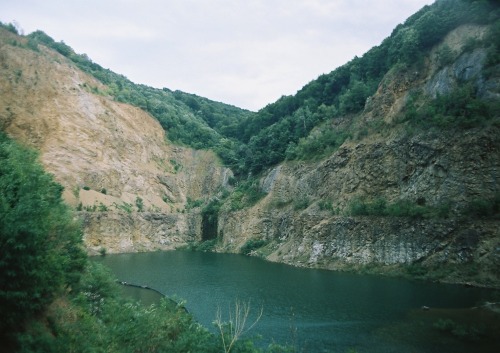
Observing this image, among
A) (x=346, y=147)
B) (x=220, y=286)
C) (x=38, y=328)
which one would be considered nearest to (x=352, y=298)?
(x=220, y=286)

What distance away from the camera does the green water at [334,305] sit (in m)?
18.2

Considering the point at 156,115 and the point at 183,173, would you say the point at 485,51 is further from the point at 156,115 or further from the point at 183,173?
the point at 156,115

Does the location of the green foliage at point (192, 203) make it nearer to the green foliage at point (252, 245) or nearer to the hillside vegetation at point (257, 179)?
the hillside vegetation at point (257, 179)

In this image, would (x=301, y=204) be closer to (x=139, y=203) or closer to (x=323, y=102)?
(x=323, y=102)

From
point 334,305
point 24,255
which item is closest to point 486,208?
point 334,305

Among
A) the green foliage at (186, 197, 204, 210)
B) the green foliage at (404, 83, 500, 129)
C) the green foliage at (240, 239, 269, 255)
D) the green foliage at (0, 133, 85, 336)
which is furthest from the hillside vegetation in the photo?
the green foliage at (186, 197, 204, 210)

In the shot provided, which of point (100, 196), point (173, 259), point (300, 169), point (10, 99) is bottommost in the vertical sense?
point (173, 259)

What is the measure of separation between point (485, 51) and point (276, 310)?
32154 mm

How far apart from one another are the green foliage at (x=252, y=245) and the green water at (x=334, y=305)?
1311cm

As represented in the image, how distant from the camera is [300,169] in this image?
55.3 m

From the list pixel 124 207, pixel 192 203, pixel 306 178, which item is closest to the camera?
pixel 306 178

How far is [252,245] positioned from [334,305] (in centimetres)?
3013

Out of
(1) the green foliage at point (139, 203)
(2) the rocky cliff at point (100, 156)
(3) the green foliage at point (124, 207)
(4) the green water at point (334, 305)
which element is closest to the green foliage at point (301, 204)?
(4) the green water at point (334, 305)

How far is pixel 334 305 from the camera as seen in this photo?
24.8m
